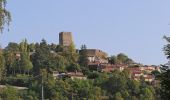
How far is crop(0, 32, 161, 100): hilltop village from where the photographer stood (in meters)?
85.0

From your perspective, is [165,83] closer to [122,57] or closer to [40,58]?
[40,58]

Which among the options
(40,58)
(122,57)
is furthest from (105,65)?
(122,57)

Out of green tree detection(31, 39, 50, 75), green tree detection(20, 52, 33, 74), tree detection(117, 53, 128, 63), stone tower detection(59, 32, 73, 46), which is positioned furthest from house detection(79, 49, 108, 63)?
green tree detection(20, 52, 33, 74)

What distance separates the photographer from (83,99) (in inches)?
3371

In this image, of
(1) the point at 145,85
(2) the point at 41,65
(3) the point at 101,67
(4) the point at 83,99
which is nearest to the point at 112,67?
(3) the point at 101,67

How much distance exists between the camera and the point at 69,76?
109m

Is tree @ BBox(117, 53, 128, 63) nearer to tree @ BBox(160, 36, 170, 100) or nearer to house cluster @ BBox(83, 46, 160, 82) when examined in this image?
house cluster @ BBox(83, 46, 160, 82)

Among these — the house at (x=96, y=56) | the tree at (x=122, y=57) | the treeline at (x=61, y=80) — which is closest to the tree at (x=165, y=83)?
the treeline at (x=61, y=80)

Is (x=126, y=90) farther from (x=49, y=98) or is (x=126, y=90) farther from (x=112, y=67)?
(x=112, y=67)

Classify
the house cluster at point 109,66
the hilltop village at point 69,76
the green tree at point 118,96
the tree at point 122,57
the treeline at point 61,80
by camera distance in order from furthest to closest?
the tree at point 122,57 < the house cluster at point 109,66 < the green tree at point 118,96 < the hilltop village at point 69,76 < the treeline at point 61,80

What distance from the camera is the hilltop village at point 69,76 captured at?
85.0m

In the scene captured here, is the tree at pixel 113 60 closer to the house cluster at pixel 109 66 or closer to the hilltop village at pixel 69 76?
the hilltop village at pixel 69 76

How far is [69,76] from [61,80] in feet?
41.9

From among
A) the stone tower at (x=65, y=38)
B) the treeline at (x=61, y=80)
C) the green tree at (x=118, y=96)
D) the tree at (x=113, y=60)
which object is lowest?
the green tree at (x=118, y=96)
